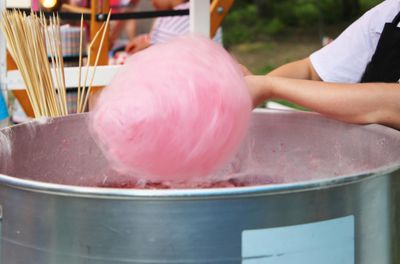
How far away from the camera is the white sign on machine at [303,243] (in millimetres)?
1194

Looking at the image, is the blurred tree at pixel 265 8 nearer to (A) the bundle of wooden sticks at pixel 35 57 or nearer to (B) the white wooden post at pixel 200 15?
(B) the white wooden post at pixel 200 15

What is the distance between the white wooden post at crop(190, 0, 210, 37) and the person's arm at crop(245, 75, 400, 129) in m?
1.02

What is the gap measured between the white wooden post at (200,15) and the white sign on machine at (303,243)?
4.53 feet

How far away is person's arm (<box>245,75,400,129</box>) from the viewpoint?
59.8 inches

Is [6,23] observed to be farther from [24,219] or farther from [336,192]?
[336,192]

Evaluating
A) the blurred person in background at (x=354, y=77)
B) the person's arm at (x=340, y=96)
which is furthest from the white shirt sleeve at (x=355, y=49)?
the person's arm at (x=340, y=96)

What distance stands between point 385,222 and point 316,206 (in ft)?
0.65

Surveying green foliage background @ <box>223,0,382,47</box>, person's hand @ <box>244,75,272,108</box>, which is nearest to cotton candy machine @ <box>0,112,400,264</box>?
person's hand @ <box>244,75,272,108</box>

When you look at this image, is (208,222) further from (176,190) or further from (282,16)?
(282,16)

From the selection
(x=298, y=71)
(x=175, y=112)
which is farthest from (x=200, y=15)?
(x=175, y=112)

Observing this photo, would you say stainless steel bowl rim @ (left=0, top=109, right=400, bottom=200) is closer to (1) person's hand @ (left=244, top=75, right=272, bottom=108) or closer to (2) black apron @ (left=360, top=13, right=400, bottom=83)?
(1) person's hand @ (left=244, top=75, right=272, bottom=108)

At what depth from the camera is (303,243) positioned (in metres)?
1.23

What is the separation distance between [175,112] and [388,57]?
820 millimetres

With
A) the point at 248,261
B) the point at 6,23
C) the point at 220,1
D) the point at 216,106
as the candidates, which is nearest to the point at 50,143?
the point at 6,23
